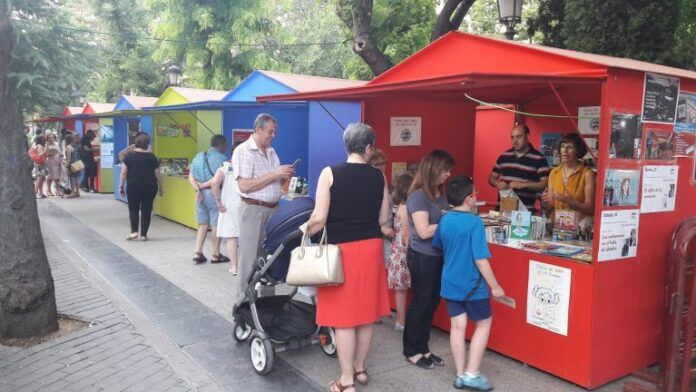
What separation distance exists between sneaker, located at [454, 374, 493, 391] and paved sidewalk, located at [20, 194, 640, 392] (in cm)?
11

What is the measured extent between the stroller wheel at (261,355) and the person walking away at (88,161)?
13.5 metres

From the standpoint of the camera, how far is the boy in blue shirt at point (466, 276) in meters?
3.65

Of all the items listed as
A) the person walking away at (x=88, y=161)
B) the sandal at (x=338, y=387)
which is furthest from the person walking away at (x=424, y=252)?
the person walking away at (x=88, y=161)

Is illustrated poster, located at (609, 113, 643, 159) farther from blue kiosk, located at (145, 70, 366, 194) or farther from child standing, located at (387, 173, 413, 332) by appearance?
blue kiosk, located at (145, 70, 366, 194)

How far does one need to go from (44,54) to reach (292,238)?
11094 mm

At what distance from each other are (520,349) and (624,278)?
0.90 metres

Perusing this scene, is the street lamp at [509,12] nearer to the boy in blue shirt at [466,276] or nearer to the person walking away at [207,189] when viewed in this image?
the person walking away at [207,189]

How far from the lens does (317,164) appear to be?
7.02 m

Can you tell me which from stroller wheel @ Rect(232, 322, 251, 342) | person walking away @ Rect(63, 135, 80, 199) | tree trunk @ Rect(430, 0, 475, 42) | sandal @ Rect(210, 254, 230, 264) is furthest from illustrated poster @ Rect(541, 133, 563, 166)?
person walking away @ Rect(63, 135, 80, 199)

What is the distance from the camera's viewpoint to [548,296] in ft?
12.9

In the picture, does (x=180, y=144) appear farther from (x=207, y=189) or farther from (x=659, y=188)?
(x=659, y=188)

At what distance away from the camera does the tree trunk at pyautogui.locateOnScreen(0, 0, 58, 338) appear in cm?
448

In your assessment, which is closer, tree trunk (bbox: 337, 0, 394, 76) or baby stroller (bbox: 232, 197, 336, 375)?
baby stroller (bbox: 232, 197, 336, 375)

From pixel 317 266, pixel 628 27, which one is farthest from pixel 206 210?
pixel 628 27
